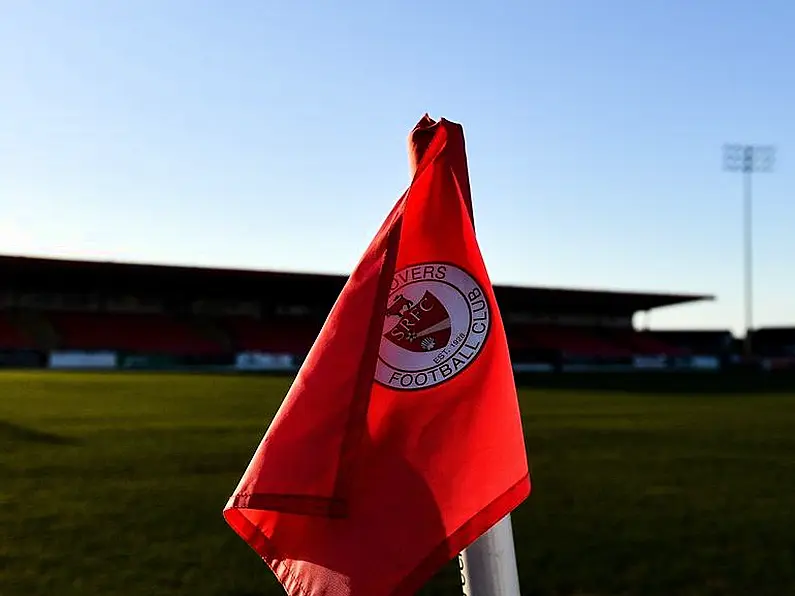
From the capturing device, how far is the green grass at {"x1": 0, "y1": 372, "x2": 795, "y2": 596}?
12.3 ft

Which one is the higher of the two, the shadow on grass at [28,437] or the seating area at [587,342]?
the seating area at [587,342]

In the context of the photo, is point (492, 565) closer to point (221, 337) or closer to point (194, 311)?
point (221, 337)

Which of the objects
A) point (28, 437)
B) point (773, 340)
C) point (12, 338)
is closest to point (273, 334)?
point (12, 338)

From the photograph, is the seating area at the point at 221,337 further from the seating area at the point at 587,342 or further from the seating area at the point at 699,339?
the seating area at the point at 699,339

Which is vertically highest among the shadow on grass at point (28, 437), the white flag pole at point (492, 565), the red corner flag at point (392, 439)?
the red corner flag at point (392, 439)

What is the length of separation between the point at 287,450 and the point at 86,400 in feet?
46.6

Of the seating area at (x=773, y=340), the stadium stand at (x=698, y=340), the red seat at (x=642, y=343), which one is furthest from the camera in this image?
the seating area at (x=773, y=340)

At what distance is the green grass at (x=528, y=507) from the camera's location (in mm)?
3760

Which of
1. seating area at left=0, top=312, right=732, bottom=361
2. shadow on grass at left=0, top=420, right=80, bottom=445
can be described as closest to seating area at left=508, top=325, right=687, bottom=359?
seating area at left=0, top=312, right=732, bottom=361

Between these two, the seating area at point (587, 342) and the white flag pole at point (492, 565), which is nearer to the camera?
the white flag pole at point (492, 565)

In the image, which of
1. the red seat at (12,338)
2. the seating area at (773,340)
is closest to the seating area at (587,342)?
the seating area at (773,340)

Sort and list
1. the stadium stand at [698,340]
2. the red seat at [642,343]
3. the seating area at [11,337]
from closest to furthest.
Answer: the seating area at [11,337]
the red seat at [642,343]
the stadium stand at [698,340]

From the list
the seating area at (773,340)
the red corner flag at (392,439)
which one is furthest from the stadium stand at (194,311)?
the red corner flag at (392,439)

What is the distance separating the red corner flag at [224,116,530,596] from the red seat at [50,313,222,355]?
34.0 meters
